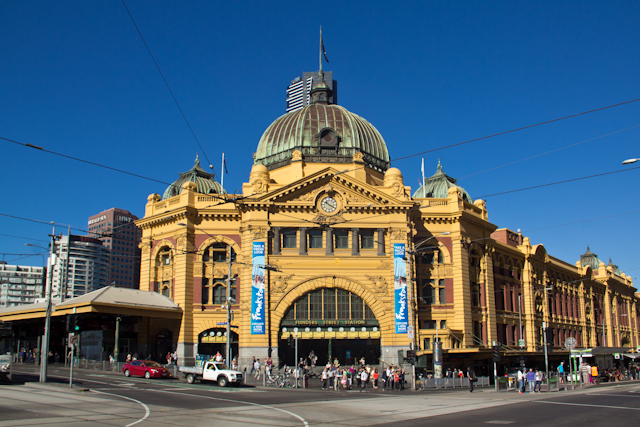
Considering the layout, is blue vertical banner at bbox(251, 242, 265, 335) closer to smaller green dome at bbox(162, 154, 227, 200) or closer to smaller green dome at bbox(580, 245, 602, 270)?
smaller green dome at bbox(162, 154, 227, 200)

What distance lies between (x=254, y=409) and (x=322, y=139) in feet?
123

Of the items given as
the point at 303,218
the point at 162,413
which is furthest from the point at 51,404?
the point at 303,218

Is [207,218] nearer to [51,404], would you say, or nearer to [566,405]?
[51,404]

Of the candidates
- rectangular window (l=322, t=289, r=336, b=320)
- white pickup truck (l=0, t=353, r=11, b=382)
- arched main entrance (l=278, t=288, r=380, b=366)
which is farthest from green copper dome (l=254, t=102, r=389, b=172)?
white pickup truck (l=0, t=353, r=11, b=382)

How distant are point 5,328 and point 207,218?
19634 millimetres

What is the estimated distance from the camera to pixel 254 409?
2428 cm

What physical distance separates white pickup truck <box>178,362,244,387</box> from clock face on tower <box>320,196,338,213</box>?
56.8 feet

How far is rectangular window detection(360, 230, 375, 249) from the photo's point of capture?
51469mm

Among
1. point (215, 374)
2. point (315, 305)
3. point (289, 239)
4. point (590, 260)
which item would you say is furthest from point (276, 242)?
point (590, 260)

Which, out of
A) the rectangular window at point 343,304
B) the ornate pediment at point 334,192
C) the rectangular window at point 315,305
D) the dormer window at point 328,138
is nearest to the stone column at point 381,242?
the ornate pediment at point 334,192

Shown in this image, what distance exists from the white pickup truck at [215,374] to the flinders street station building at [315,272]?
4.57 metres

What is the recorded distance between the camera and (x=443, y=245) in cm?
5622

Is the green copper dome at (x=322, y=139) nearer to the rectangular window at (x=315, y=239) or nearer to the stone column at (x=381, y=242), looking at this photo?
the rectangular window at (x=315, y=239)

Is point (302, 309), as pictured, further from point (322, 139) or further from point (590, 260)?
point (590, 260)
